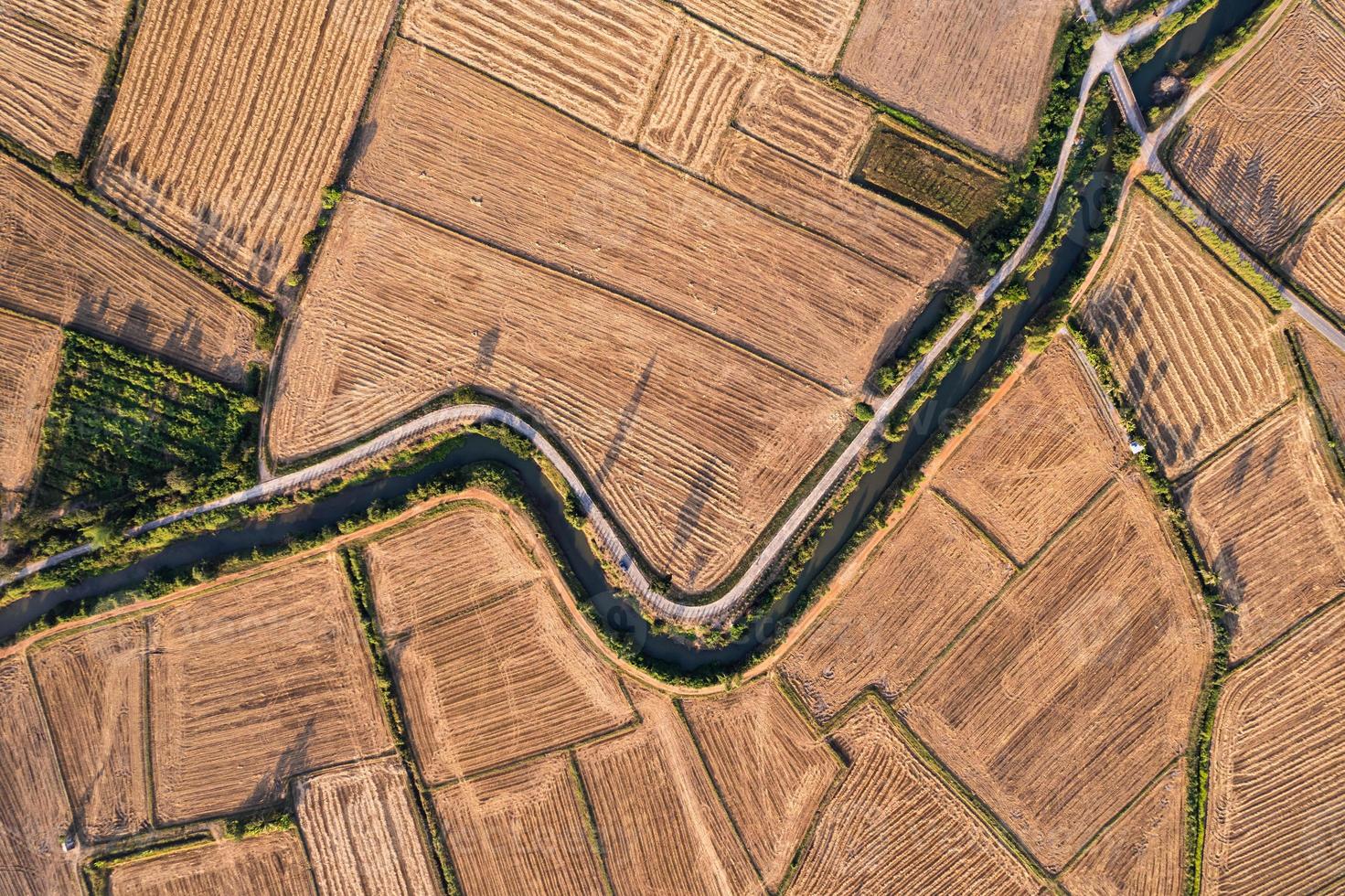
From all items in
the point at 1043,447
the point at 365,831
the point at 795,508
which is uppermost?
the point at 1043,447

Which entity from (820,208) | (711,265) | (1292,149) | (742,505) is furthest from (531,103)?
(1292,149)

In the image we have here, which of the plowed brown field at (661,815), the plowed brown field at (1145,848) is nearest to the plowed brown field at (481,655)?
the plowed brown field at (661,815)

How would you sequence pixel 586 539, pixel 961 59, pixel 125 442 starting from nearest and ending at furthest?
pixel 125 442
pixel 961 59
pixel 586 539

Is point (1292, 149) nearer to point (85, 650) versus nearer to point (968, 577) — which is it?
point (968, 577)

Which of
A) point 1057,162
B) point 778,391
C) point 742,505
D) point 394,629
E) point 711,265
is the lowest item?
point 394,629

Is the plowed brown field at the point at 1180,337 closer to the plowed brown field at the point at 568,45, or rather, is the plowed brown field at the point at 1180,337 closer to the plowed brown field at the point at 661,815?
the plowed brown field at the point at 568,45

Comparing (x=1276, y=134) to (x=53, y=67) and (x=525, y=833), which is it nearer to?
(x=525, y=833)

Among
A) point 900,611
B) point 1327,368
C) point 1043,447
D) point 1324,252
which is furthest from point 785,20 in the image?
point 1327,368
